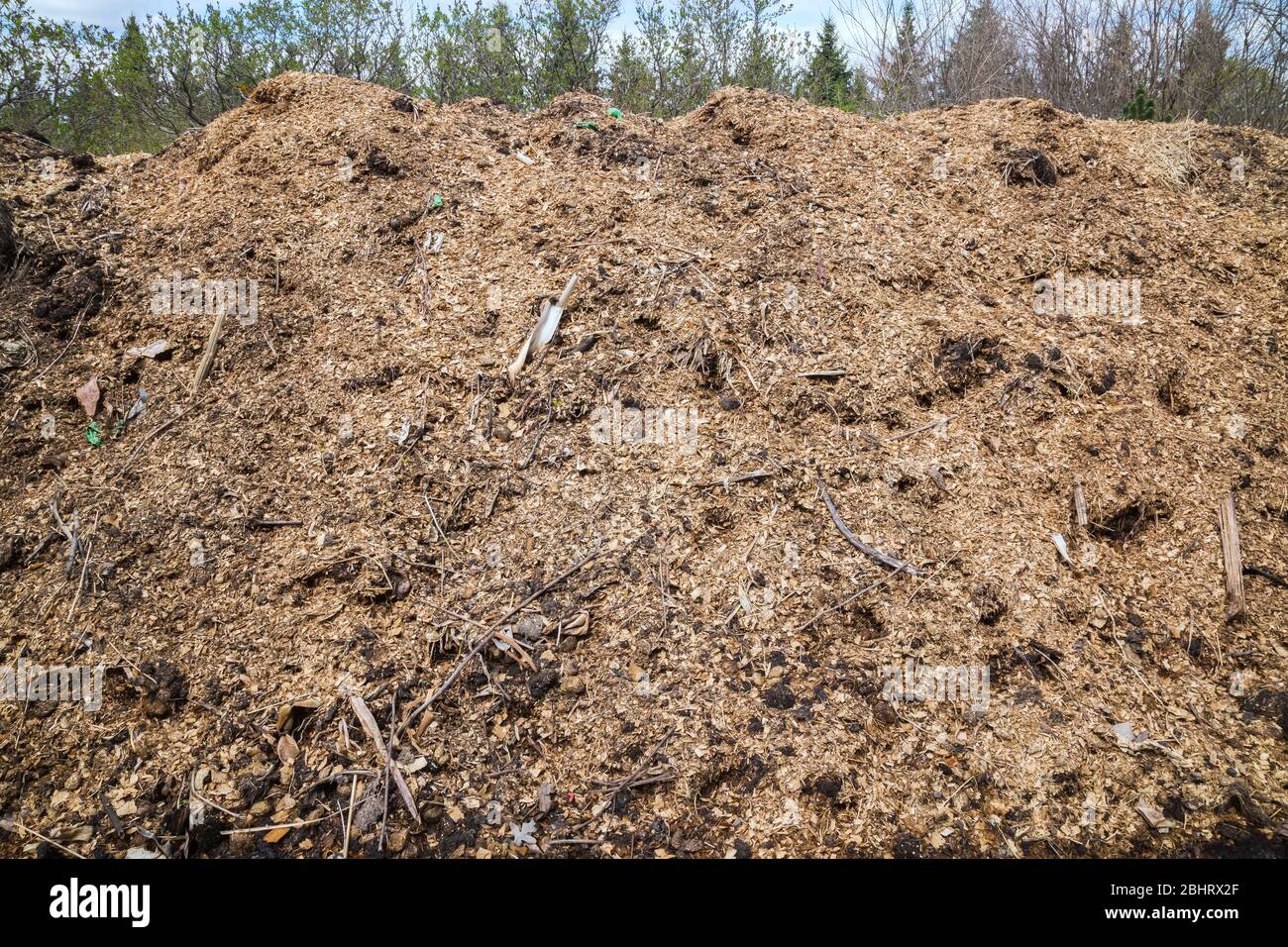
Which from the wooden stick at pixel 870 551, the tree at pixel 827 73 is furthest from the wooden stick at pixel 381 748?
the tree at pixel 827 73

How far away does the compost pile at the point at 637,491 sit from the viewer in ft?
6.96

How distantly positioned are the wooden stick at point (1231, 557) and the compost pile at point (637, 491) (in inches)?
1.0

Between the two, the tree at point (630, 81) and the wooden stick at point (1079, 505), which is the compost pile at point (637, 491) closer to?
the wooden stick at point (1079, 505)

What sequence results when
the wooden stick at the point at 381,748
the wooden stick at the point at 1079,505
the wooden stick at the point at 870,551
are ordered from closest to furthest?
the wooden stick at the point at 381,748 → the wooden stick at the point at 870,551 → the wooden stick at the point at 1079,505

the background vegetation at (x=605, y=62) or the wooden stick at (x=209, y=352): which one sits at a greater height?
the background vegetation at (x=605, y=62)

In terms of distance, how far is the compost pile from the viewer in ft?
6.96

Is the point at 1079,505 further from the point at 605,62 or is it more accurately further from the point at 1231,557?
the point at 605,62

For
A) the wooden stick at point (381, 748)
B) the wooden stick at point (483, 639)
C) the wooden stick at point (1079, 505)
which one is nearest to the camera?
the wooden stick at point (381, 748)

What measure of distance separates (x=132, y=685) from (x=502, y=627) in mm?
1260

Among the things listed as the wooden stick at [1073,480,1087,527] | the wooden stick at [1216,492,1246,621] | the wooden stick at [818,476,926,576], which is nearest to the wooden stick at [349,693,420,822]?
the wooden stick at [818,476,926,576]

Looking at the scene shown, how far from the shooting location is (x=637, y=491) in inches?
110

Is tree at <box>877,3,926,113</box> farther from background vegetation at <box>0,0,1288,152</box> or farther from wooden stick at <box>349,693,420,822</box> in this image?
wooden stick at <box>349,693,420,822</box>

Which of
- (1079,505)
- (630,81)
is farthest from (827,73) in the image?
(1079,505)

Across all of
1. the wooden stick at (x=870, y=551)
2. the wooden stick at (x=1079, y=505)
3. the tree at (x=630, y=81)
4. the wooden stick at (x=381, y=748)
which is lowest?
the wooden stick at (x=381, y=748)
